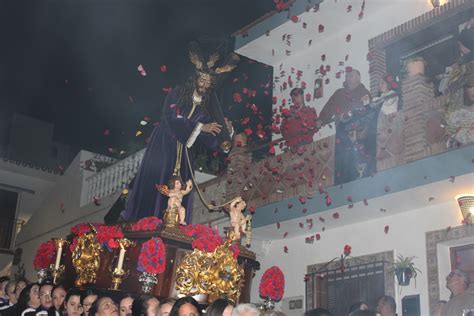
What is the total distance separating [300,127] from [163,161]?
15.0 ft

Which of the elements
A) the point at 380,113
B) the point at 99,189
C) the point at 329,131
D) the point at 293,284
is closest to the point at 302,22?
the point at 329,131

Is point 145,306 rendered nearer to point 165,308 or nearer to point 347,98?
point 165,308

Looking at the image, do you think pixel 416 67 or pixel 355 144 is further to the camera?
pixel 355 144

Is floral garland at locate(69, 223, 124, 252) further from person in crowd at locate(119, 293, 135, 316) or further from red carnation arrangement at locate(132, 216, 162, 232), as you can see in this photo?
person in crowd at locate(119, 293, 135, 316)

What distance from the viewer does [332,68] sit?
14.5m

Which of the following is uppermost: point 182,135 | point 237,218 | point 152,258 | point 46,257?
point 182,135

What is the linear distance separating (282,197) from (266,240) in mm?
2048

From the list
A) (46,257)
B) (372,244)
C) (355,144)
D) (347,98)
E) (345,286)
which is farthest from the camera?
(347,98)

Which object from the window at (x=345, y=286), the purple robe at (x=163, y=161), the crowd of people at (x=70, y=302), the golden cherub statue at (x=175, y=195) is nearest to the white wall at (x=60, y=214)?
the window at (x=345, y=286)

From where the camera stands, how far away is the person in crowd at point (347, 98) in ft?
41.9

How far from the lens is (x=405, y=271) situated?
1105cm

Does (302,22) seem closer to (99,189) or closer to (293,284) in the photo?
(293,284)

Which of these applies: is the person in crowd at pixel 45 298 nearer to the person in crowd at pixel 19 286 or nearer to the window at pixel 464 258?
the person in crowd at pixel 19 286

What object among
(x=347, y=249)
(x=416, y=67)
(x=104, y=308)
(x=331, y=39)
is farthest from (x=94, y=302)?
(x=331, y=39)
